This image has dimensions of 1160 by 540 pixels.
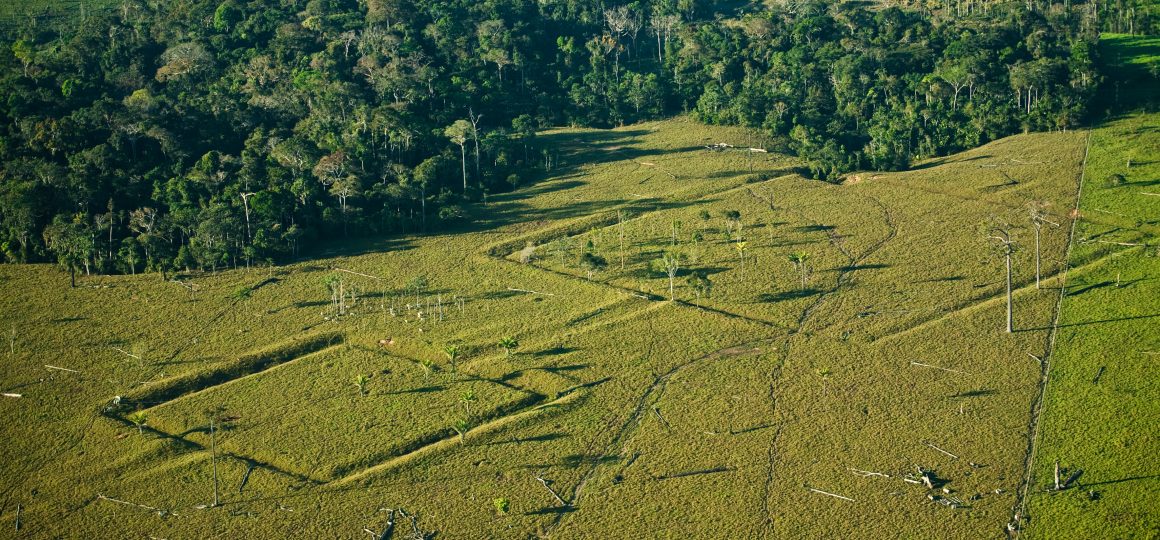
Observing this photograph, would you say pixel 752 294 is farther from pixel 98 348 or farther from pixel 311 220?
pixel 98 348

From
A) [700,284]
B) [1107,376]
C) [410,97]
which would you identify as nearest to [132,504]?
[700,284]

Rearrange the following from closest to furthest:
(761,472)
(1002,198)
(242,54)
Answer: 1. (761,472)
2. (1002,198)
3. (242,54)

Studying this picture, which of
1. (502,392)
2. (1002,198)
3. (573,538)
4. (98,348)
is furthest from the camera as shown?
(1002,198)

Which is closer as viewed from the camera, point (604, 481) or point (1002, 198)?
point (604, 481)

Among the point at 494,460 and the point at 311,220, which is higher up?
the point at 311,220

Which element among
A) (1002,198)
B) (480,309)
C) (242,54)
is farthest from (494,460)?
(242,54)

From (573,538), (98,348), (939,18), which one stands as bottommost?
(573,538)

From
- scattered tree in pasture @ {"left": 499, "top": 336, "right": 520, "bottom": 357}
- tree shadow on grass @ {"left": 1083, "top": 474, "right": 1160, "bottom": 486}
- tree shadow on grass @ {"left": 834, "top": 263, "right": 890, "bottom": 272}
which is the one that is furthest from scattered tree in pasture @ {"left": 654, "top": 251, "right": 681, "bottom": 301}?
tree shadow on grass @ {"left": 1083, "top": 474, "right": 1160, "bottom": 486}

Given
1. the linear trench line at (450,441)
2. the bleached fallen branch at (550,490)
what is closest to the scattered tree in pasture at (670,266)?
the linear trench line at (450,441)
